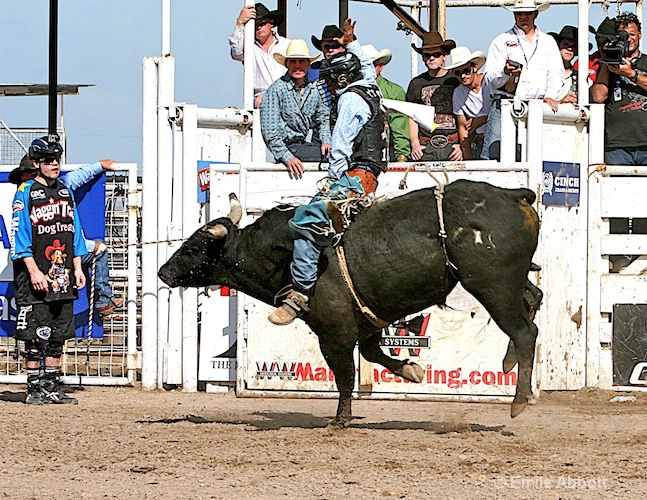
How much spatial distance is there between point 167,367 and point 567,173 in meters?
3.99

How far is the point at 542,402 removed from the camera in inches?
373

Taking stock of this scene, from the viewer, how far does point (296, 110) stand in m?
10.1

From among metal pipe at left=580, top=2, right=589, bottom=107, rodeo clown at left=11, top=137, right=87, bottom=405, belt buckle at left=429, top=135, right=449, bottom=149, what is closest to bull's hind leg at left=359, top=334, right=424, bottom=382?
rodeo clown at left=11, top=137, right=87, bottom=405

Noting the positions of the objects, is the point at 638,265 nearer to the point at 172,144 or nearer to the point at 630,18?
the point at 630,18

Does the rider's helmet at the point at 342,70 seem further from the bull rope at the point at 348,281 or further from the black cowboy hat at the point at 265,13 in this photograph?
the black cowboy hat at the point at 265,13

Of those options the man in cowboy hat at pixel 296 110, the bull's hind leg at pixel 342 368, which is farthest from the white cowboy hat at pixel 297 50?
the bull's hind leg at pixel 342 368

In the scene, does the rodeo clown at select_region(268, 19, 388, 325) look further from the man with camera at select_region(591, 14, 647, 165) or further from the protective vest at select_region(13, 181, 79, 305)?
the man with camera at select_region(591, 14, 647, 165)

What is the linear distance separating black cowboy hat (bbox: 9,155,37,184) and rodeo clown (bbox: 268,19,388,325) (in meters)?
3.07

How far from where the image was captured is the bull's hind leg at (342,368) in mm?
7496

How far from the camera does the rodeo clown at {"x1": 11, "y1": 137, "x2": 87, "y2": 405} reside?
30.0 feet

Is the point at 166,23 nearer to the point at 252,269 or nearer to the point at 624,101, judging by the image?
the point at 252,269

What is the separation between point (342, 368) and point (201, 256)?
124 centimetres

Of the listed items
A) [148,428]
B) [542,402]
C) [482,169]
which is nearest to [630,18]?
[482,169]

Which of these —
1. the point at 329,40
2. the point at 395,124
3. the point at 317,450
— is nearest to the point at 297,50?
the point at 329,40
